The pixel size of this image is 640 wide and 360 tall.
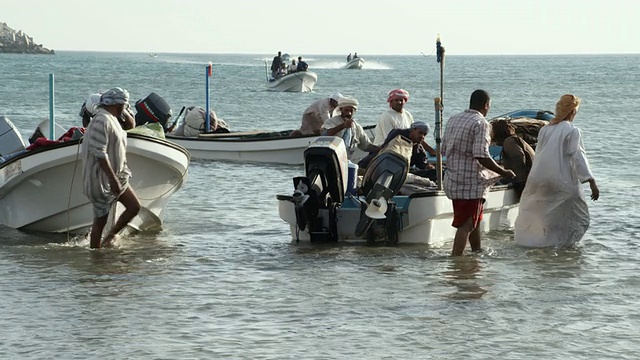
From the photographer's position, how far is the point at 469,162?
33.8 feet

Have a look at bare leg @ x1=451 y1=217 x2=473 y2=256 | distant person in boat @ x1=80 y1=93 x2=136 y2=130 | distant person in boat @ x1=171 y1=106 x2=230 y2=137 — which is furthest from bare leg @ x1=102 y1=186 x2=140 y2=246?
distant person in boat @ x1=171 y1=106 x2=230 y2=137

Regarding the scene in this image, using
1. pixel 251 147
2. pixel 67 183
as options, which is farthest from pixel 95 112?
pixel 251 147

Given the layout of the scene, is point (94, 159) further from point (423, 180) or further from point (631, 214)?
point (631, 214)

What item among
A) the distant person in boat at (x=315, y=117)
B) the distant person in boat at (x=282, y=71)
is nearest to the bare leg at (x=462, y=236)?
the distant person in boat at (x=315, y=117)

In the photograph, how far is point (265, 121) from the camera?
39.3 m

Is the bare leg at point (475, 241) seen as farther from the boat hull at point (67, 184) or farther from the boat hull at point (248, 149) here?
the boat hull at point (248, 149)

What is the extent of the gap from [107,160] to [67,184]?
5.70 ft

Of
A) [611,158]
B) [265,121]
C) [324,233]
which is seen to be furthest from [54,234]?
[265,121]

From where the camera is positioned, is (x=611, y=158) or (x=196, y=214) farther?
(x=611, y=158)

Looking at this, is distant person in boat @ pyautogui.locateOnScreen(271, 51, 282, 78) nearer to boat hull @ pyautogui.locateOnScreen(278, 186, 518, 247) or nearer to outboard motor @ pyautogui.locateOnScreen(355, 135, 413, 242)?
boat hull @ pyautogui.locateOnScreen(278, 186, 518, 247)

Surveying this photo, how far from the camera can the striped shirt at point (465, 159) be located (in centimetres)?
1024

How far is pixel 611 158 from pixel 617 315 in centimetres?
1608

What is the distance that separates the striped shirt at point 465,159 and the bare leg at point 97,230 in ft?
10.8

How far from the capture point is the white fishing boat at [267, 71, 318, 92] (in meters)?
58.1
